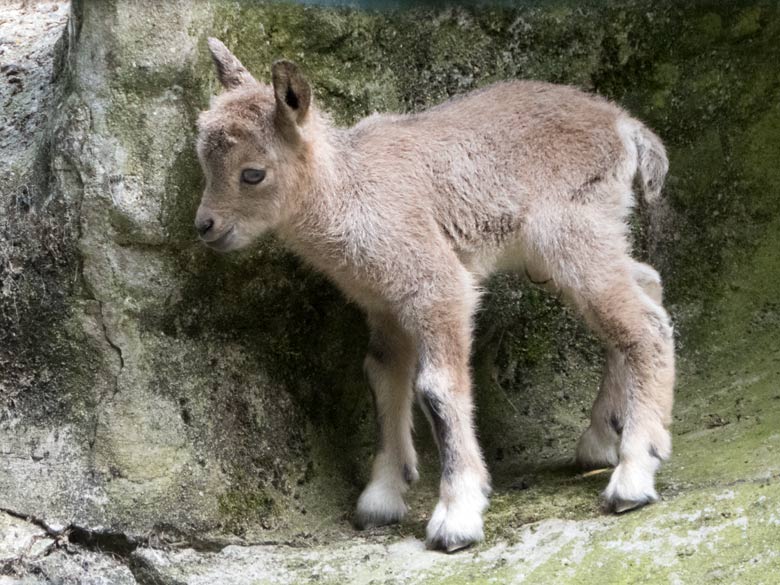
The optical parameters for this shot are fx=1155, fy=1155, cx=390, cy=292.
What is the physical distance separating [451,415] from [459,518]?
67cm

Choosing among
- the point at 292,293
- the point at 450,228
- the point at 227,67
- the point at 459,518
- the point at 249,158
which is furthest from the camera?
the point at 292,293

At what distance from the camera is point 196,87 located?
805 cm

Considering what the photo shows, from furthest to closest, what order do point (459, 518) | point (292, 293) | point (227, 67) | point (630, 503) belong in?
1. point (292, 293)
2. point (227, 67)
3. point (459, 518)
4. point (630, 503)

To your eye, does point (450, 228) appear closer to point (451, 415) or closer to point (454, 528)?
point (451, 415)

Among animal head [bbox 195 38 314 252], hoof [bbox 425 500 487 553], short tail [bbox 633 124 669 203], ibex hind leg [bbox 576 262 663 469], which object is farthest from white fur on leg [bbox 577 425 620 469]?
animal head [bbox 195 38 314 252]

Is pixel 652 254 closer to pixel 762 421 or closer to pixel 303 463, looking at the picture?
pixel 762 421

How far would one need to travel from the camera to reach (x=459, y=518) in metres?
7.29

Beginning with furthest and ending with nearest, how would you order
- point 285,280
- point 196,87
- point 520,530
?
point 285,280, point 196,87, point 520,530

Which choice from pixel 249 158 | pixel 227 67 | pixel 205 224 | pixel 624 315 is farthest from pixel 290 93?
pixel 624 315

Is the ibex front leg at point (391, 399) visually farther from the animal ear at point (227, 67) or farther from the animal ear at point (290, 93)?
the animal ear at point (227, 67)

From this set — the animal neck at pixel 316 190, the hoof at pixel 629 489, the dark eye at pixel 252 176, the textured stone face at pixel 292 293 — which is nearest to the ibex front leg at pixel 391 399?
the textured stone face at pixel 292 293

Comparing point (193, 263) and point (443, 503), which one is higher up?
point (193, 263)

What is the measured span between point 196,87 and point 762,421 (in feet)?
15.2

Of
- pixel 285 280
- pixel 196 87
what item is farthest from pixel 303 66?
pixel 285 280
